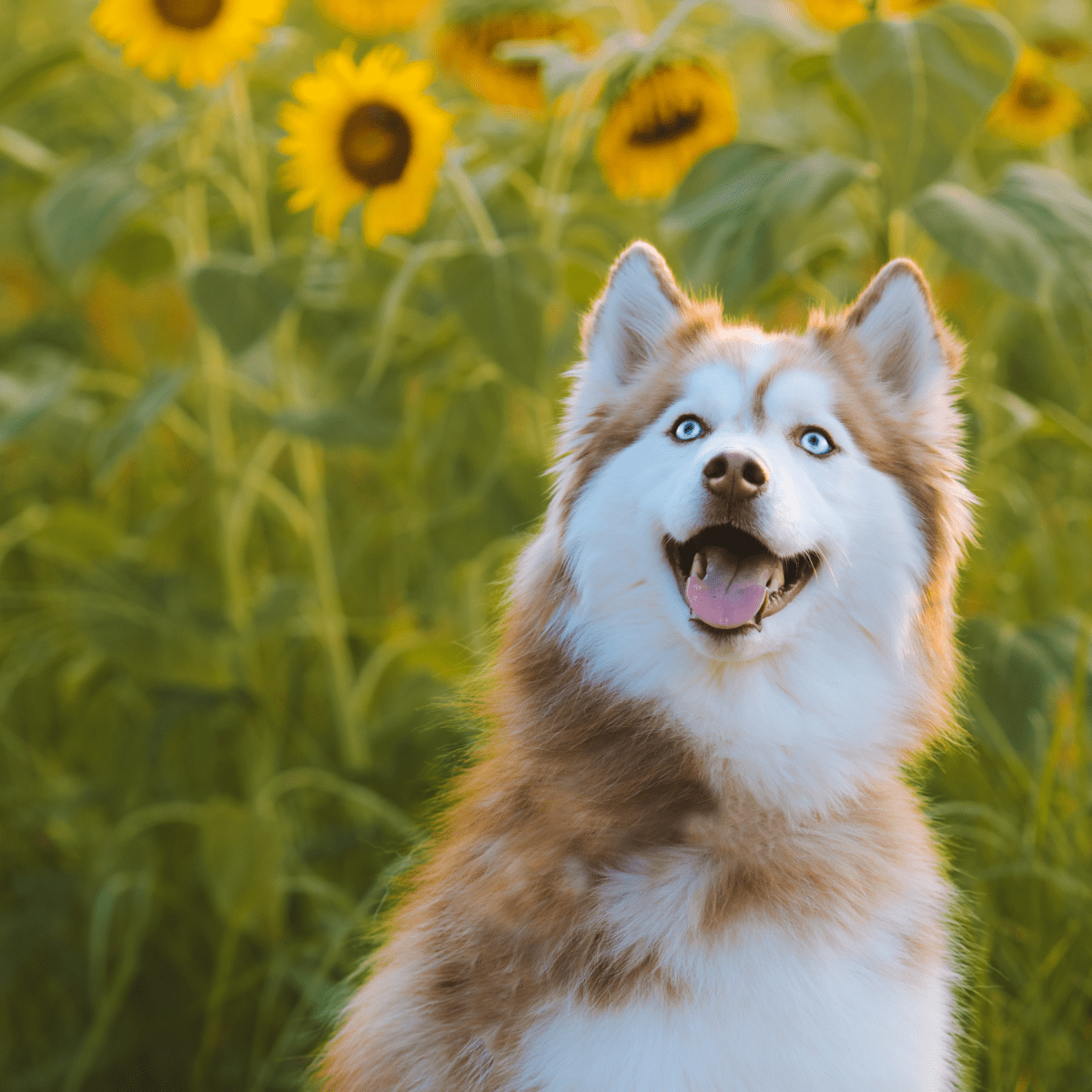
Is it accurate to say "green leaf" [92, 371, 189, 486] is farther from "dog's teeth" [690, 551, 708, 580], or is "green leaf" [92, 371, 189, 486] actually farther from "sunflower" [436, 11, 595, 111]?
"dog's teeth" [690, 551, 708, 580]

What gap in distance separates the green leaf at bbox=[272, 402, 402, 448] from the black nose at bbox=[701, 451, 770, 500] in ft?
3.85

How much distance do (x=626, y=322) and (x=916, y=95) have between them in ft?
2.18

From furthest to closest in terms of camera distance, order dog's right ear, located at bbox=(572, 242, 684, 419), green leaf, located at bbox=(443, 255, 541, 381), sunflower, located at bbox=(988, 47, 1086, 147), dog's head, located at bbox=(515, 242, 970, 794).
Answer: sunflower, located at bbox=(988, 47, 1086, 147), green leaf, located at bbox=(443, 255, 541, 381), dog's right ear, located at bbox=(572, 242, 684, 419), dog's head, located at bbox=(515, 242, 970, 794)

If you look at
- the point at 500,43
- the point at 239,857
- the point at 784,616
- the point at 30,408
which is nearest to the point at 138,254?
the point at 30,408

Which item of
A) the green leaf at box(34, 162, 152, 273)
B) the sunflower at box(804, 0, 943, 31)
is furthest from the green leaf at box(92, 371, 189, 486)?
the sunflower at box(804, 0, 943, 31)

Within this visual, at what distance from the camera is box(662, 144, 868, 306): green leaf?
192 cm

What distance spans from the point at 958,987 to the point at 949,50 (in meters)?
1.48

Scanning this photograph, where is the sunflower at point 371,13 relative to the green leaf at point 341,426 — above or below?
above

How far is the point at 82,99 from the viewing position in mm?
3713

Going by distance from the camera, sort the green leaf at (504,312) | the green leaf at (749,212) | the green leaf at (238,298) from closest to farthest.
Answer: the green leaf at (749,212)
the green leaf at (504,312)
the green leaf at (238,298)

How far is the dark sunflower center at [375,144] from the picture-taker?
214 centimetres

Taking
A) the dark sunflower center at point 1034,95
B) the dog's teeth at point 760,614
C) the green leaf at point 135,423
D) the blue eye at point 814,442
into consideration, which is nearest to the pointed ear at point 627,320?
the blue eye at point 814,442

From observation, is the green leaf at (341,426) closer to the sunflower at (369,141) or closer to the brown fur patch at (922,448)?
the sunflower at (369,141)

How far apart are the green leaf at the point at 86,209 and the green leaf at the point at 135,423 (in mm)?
286
